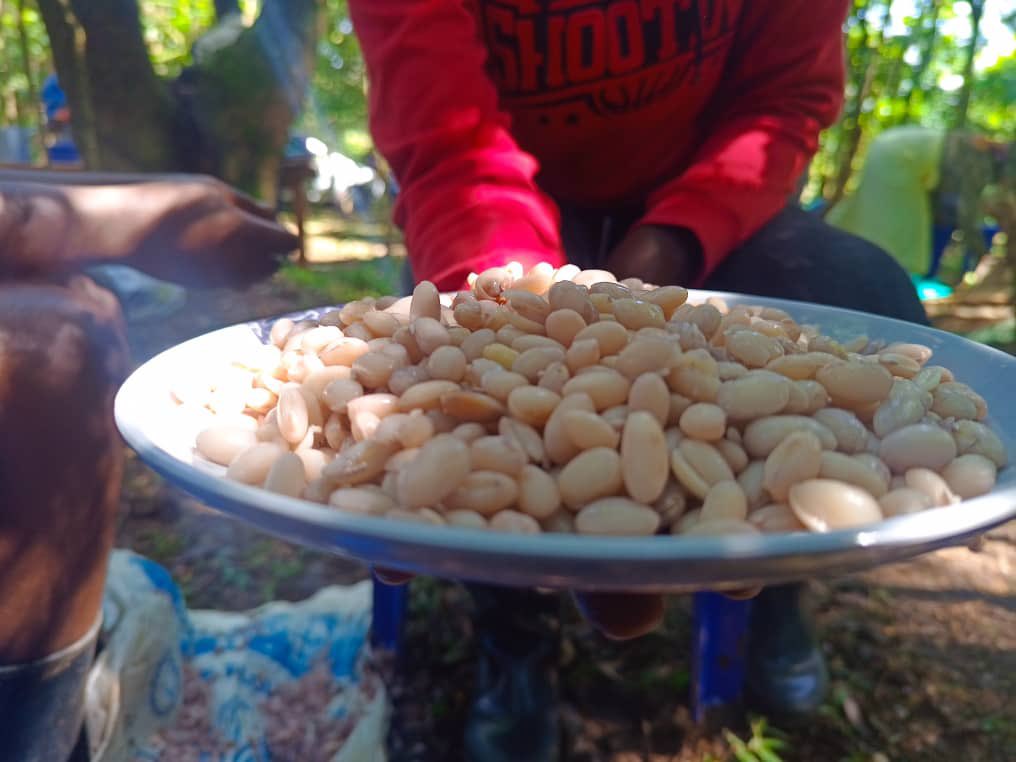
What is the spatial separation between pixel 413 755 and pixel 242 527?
0.65m

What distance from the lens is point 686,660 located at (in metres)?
1.20

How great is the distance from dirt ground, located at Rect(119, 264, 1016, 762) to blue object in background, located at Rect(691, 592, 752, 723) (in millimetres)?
32

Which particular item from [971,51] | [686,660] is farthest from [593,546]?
[971,51]

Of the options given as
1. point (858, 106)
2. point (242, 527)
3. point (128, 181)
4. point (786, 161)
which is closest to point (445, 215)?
point (128, 181)

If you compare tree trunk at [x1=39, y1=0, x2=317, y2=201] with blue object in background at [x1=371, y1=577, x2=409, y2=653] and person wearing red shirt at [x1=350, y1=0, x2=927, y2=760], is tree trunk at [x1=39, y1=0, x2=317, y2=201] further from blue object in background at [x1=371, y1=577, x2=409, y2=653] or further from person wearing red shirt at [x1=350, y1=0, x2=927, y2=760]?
blue object in background at [x1=371, y1=577, x2=409, y2=653]

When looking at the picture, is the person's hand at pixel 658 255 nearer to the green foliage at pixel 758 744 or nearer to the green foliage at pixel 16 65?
the green foliage at pixel 758 744

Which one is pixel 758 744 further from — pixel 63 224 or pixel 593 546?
pixel 63 224

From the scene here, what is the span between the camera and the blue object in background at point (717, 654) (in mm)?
1083

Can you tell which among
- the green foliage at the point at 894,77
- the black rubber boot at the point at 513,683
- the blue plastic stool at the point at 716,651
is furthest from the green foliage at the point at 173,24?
the blue plastic stool at the point at 716,651

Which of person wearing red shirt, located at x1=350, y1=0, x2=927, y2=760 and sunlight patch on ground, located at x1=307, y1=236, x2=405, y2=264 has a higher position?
person wearing red shirt, located at x1=350, y1=0, x2=927, y2=760

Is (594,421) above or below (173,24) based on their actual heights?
above

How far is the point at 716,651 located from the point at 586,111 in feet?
2.38

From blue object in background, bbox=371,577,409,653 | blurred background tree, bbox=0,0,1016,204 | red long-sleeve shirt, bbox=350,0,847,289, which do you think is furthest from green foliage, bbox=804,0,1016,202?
blue object in background, bbox=371,577,409,653

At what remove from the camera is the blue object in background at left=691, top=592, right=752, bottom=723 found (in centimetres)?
108
